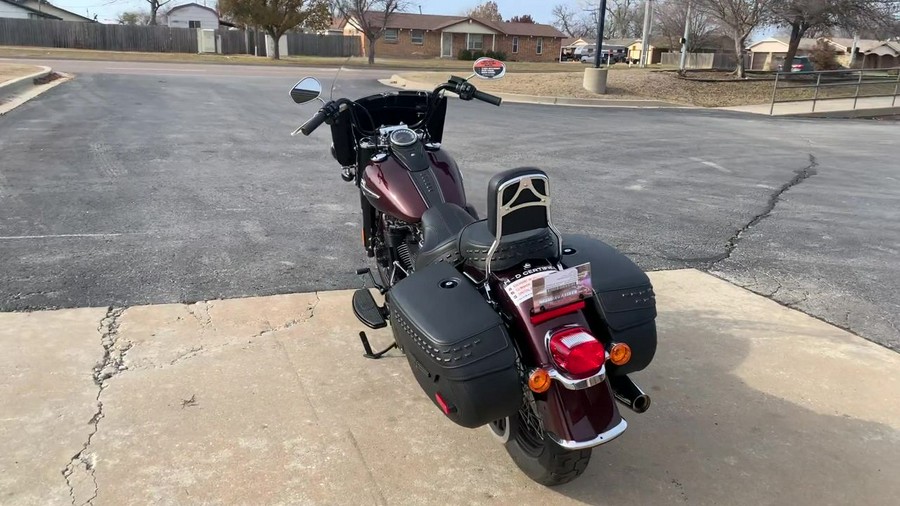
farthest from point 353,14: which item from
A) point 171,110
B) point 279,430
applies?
point 279,430

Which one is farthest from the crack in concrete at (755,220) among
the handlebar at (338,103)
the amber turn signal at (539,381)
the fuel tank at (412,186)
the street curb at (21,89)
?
the street curb at (21,89)

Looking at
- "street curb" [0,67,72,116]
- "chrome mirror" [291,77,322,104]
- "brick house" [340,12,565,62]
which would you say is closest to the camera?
"chrome mirror" [291,77,322,104]

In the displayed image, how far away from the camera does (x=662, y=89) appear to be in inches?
822

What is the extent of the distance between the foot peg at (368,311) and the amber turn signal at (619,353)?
4.16 ft

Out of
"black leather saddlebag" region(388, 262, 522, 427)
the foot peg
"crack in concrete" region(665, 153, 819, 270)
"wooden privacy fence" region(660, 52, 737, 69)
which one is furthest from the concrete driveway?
"wooden privacy fence" region(660, 52, 737, 69)

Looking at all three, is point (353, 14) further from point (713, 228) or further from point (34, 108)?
point (713, 228)

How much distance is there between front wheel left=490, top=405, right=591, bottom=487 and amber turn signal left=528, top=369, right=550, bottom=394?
27 centimetres

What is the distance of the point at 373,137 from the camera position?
385 cm

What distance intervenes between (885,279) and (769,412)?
2586 mm

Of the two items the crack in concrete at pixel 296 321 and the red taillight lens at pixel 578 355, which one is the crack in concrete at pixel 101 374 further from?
the red taillight lens at pixel 578 355

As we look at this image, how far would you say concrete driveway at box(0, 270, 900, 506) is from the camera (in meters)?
2.57

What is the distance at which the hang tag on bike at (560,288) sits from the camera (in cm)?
223

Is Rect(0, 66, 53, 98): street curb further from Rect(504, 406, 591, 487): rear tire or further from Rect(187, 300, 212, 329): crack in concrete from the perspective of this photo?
Rect(504, 406, 591, 487): rear tire

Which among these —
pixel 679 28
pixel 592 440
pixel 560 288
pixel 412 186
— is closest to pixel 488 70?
pixel 412 186
